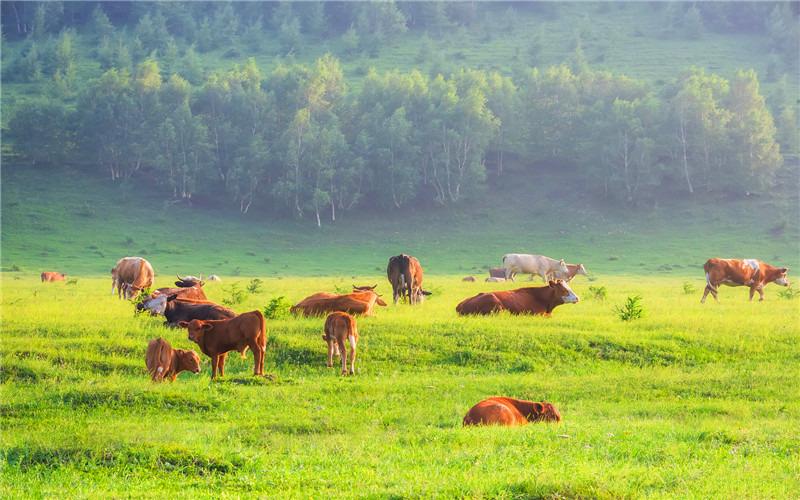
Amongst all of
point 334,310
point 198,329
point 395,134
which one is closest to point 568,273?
point 334,310

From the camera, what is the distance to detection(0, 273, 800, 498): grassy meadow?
9.82 m

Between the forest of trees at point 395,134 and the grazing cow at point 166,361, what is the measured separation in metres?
51.8

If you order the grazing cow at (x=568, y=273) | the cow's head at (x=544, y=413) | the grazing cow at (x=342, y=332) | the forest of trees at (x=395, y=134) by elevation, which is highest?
the forest of trees at (x=395, y=134)

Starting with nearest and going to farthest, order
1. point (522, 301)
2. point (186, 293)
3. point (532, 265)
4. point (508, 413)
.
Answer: point (508, 413), point (522, 301), point (186, 293), point (532, 265)

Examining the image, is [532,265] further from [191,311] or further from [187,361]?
[187,361]

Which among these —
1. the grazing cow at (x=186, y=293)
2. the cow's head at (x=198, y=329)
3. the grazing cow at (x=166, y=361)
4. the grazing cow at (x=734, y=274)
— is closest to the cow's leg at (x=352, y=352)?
the cow's head at (x=198, y=329)

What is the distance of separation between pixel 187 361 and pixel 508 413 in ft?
18.7

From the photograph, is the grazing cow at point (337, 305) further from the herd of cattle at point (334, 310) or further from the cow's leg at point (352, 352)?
the cow's leg at point (352, 352)

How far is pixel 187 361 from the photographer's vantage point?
16.0 meters

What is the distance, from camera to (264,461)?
35.0 feet

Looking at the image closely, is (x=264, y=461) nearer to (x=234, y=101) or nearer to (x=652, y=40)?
(x=234, y=101)

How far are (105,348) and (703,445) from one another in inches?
412

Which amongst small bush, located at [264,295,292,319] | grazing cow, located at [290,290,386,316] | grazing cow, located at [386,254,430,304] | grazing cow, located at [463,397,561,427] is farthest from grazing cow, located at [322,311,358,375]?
grazing cow, located at [386,254,430,304]

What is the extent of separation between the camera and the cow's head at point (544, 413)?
13.2 metres
